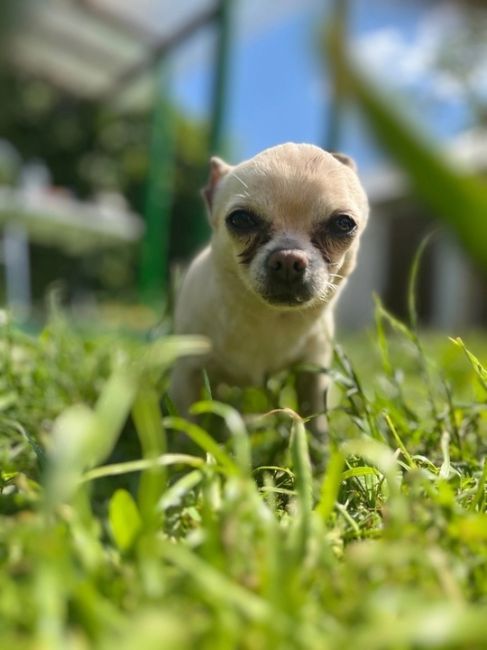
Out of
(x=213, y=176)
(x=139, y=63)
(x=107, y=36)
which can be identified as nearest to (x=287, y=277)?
(x=213, y=176)

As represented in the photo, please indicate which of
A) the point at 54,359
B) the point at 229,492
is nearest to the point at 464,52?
the point at 54,359

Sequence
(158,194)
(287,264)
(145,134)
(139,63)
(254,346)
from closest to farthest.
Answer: (287,264), (254,346), (158,194), (139,63), (145,134)

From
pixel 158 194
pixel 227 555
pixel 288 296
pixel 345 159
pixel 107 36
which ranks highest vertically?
pixel 107 36

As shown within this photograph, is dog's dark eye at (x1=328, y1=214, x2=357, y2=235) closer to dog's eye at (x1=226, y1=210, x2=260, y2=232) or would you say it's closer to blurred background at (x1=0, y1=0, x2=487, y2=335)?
dog's eye at (x1=226, y1=210, x2=260, y2=232)

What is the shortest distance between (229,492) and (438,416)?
80 cm

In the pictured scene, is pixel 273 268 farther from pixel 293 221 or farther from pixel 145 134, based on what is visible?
pixel 145 134

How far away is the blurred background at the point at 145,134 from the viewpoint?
5.89 meters

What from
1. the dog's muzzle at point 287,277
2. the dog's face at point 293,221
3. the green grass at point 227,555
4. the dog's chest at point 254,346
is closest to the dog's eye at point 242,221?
the dog's face at point 293,221

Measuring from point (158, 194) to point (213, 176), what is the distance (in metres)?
6.45

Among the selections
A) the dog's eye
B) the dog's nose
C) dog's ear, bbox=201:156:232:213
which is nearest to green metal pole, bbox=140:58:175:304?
dog's ear, bbox=201:156:232:213

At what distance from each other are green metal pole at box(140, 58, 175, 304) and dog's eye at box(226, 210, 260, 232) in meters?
5.94

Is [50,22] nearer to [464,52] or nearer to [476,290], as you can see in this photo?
[464,52]

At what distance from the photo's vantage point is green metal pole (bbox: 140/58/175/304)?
7.59 meters

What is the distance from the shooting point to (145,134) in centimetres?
991
